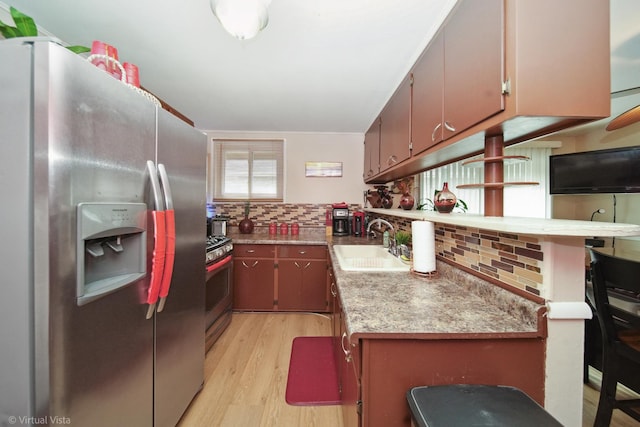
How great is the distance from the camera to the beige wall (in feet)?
11.0

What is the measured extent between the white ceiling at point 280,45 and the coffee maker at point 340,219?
1.25 meters

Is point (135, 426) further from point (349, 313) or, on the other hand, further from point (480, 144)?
point (480, 144)

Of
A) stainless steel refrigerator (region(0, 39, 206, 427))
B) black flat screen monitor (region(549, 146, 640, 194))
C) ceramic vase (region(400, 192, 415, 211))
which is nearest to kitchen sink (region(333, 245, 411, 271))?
ceramic vase (region(400, 192, 415, 211))

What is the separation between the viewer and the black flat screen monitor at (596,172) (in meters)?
2.73

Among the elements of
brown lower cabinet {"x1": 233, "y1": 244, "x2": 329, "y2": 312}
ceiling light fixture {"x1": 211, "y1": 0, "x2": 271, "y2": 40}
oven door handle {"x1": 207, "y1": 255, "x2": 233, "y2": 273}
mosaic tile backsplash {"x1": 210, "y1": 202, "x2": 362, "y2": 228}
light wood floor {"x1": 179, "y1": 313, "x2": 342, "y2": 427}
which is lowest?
light wood floor {"x1": 179, "y1": 313, "x2": 342, "y2": 427}

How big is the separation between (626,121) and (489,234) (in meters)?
1.18

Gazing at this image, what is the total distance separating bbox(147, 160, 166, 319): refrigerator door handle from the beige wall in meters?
2.38

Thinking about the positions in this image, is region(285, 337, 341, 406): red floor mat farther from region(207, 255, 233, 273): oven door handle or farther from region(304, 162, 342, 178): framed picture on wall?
region(304, 162, 342, 178): framed picture on wall

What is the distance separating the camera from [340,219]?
311cm

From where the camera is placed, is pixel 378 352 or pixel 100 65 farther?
pixel 100 65

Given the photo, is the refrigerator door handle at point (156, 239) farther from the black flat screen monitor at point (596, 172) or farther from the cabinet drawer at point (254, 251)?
the black flat screen monitor at point (596, 172)

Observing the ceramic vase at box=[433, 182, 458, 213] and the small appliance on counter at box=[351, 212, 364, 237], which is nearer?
the ceramic vase at box=[433, 182, 458, 213]

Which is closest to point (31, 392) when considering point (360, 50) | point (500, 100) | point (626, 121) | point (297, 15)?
point (500, 100)

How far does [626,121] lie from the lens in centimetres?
136
